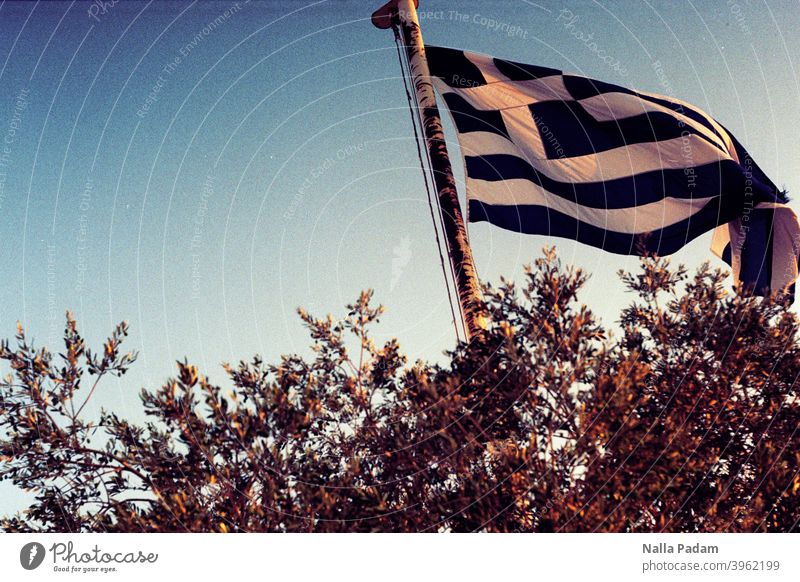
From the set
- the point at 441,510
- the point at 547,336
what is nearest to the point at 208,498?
the point at 441,510

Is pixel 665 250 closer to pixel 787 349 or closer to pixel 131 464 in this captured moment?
pixel 787 349

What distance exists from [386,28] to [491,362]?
21.6ft

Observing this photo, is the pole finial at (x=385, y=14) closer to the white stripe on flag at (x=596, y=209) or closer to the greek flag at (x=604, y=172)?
the greek flag at (x=604, y=172)

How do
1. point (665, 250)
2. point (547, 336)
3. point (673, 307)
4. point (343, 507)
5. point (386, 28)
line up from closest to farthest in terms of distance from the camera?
point (343, 507)
point (547, 336)
point (673, 307)
point (665, 250)
point (386, 28)

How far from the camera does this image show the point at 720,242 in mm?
9906

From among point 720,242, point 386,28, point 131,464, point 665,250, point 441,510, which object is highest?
point 386,28
